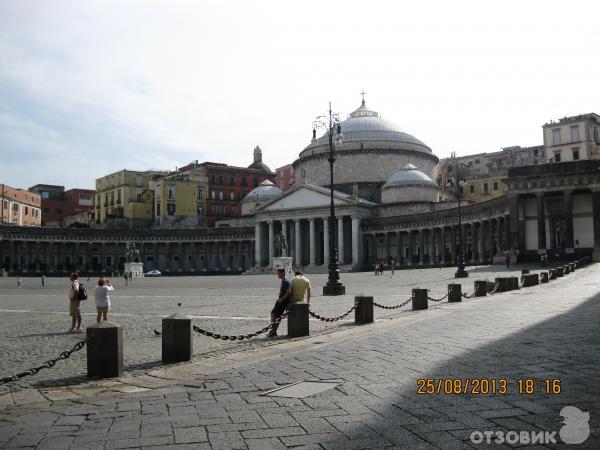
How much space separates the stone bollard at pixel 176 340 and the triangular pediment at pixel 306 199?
7188 cm

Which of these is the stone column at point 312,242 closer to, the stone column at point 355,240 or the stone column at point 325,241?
the stone column at point 325,241

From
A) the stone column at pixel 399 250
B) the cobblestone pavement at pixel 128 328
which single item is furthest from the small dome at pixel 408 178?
the cobblestone pavement at pixel 128 328

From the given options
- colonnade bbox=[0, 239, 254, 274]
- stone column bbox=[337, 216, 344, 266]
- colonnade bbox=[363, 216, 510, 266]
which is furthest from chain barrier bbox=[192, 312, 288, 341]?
colonnade bbox=[0, 239, 254, 274]

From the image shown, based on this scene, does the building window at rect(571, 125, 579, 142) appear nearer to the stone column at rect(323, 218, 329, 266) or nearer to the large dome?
the large dome

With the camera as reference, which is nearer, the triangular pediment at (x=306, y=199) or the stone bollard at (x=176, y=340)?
the stone bollard at (x=176, y=340)

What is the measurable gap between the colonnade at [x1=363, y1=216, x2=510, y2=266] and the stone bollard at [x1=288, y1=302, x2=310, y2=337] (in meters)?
48.5

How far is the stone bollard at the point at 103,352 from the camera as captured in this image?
9.39 meters

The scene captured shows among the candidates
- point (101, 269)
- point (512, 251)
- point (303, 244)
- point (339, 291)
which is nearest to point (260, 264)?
point (303, 244)

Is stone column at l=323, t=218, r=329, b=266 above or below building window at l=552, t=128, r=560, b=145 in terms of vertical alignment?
below

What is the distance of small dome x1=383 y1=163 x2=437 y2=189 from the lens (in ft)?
279

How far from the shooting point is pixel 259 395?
25.8 feet

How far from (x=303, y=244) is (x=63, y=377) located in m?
78.8

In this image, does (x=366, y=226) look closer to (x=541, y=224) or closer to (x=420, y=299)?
(x=541, y=224)

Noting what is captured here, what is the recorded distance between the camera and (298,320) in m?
13.5
